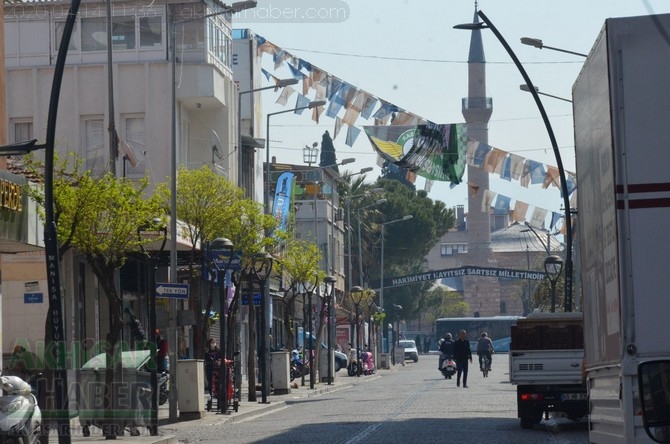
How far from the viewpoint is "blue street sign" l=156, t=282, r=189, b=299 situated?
88.3 ft

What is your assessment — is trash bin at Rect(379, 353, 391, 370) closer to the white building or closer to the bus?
the bus

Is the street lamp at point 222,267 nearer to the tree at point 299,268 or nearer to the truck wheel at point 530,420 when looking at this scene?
the truck wheel at point 530,420

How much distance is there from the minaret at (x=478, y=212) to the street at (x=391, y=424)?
115 meters

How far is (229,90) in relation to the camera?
5053 centimetres

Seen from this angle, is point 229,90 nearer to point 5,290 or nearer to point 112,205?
point 5,290

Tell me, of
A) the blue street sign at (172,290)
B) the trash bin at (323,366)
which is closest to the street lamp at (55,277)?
the blue street sign at (172,290)

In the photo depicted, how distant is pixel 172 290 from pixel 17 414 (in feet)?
34.7

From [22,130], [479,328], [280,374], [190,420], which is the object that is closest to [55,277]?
[190,420]

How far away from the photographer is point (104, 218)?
25688 millimetres

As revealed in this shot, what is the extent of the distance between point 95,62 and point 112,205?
922 inches

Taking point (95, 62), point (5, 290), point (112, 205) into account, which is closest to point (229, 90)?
point (95, 62)

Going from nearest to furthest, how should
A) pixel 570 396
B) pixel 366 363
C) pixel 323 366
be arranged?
pixel 570 396 < pixel 323 366 < pixel 366 363

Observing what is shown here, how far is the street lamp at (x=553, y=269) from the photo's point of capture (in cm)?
3819

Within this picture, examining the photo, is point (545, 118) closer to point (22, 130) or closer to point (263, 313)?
point (263, 313)
